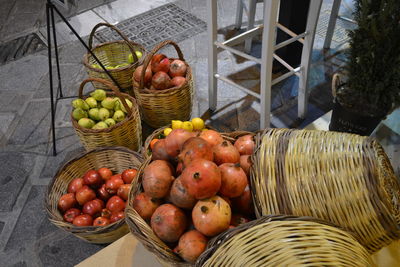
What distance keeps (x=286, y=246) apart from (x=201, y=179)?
0.84 ft

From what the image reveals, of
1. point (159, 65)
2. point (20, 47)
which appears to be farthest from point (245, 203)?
point (20, 47)

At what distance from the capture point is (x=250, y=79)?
262 cm

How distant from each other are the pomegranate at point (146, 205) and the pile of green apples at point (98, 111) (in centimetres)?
99

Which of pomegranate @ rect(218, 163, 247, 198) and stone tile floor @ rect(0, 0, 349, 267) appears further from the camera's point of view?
stone tile floor @ rect(0, 0, 349, 267)

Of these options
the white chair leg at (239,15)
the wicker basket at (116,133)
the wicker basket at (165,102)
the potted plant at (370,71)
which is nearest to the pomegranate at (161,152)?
the wicker basket at (116,133)

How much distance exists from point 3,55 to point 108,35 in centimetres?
98

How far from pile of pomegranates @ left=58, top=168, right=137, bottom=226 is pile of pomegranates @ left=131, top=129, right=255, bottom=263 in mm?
601

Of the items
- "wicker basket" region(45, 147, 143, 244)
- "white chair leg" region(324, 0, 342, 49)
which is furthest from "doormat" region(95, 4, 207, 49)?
"wicker basket" region(45, 147, 143, 244)

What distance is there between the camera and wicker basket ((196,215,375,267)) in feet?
2.20

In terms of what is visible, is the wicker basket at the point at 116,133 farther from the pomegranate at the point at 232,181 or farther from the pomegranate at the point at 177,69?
the pomegranate at the point at 232,181

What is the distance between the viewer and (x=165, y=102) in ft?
6.46

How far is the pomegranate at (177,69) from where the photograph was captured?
2.04m

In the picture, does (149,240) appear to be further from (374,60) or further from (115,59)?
(115,59)

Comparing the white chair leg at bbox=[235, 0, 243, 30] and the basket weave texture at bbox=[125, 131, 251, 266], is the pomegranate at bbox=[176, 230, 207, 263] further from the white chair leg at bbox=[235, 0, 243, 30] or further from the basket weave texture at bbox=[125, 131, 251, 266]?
the white chair leg at bbox=[235, 0, 243, 30]
